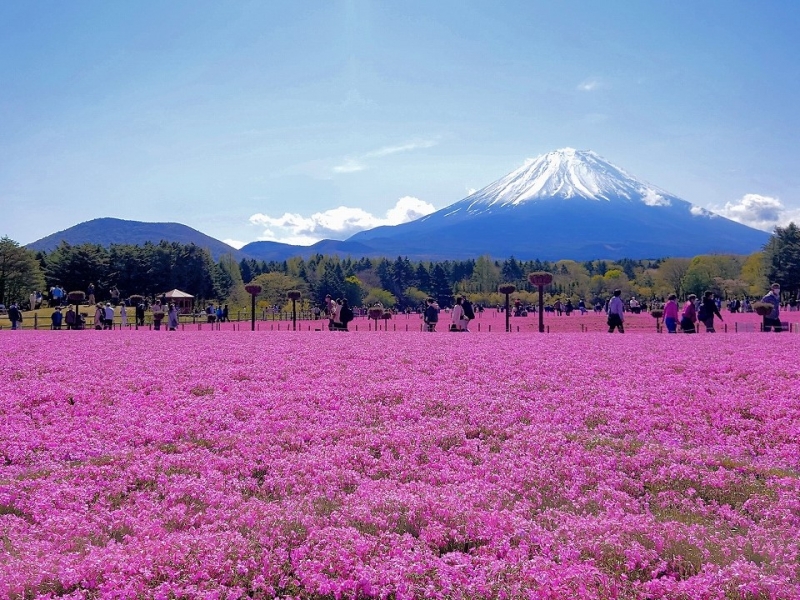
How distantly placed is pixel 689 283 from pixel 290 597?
138 metres

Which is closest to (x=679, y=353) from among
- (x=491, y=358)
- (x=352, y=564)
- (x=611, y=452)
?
(x=491, y=358)

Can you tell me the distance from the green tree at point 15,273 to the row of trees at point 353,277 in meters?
0.12

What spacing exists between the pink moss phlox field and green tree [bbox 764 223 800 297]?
9639 centimetres

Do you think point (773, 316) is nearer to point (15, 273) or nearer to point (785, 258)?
point (785, 258)

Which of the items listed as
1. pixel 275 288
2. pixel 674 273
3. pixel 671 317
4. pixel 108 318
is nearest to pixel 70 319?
pixel 108 318

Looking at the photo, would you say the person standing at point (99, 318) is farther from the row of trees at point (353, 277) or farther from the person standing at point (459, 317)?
the row of trees at point (353, 277)

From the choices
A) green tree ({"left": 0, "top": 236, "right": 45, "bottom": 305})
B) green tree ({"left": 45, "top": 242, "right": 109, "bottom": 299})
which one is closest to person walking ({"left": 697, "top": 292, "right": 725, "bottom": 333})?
green tree ({"left": 0, "top": 236, "right": 45, "bottom": 305})

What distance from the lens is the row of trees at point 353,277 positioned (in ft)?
322

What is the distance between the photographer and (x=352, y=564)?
475 cm

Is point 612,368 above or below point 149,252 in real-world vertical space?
below

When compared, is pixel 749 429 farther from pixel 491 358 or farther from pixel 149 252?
pixel 149 252

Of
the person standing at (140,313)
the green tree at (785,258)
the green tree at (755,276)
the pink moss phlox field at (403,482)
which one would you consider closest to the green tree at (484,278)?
the green tree at (755,276)

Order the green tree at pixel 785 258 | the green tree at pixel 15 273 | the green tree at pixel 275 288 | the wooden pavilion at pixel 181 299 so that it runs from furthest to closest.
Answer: the green tree at pixel 275 288, the green tree at pixel 785 258, the green tree at pixel 15 273, the wooden pavilion at pixel 181 299

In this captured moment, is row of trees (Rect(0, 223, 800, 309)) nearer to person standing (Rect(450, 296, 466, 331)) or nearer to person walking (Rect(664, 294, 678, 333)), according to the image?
person standing (Rect(450, 296, 466, 331))
